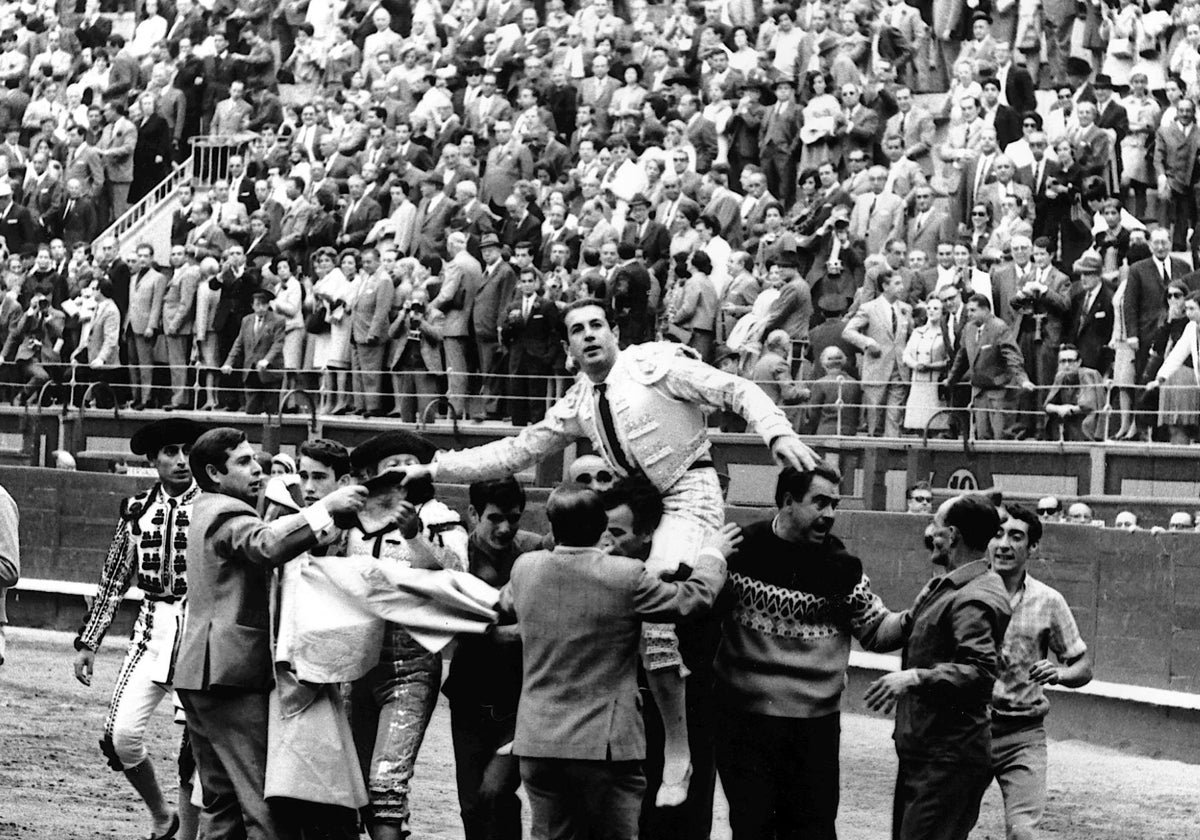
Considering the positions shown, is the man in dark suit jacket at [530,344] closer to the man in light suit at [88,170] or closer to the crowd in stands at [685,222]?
the crowd in stands at [685,222]

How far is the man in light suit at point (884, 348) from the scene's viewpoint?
15.5m

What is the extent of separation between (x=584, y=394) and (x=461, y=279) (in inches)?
386

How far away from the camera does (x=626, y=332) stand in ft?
53.3

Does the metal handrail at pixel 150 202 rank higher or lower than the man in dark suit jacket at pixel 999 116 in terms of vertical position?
lower

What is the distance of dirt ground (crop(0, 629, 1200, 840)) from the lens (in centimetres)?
1048

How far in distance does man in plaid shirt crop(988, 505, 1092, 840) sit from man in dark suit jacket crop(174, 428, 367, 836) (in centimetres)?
246

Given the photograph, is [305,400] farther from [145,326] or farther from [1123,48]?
[1123,48]

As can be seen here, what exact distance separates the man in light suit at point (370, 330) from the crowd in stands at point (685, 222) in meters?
0.03


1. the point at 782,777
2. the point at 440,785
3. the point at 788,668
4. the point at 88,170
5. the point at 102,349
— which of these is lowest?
the point at 440,785

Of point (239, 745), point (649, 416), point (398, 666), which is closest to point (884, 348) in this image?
point (649, 416)

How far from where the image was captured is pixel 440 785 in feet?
38.3

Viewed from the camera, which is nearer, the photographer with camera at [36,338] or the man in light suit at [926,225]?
the man in light suit at [926,225]

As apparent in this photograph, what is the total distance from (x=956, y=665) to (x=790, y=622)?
0.53m

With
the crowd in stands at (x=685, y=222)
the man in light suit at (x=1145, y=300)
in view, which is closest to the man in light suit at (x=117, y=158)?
the crowd in stands at (x=685, y=222)
